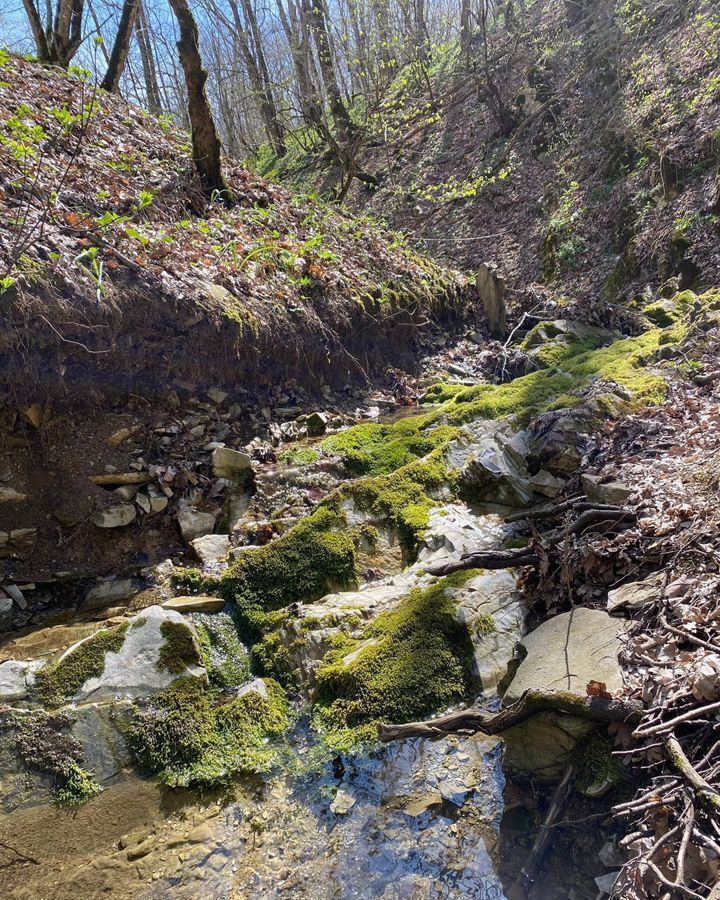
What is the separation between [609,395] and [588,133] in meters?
10.0

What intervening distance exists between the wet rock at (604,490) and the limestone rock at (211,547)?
3059 millimetres

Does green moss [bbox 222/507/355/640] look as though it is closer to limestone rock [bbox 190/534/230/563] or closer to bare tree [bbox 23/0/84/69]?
limestone rock [bbox 190/534/230/563]

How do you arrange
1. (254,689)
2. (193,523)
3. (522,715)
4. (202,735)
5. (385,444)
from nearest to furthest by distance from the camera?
(522,715)
(202,735)
(254,689)
(193,523)
(385,444)

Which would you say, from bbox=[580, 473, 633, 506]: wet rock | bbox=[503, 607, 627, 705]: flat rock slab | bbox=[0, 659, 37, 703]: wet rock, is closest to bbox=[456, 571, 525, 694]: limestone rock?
bbox=[503, 607, 627, 705]: flat rock slab

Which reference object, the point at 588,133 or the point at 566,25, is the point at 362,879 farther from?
the point at 566,25

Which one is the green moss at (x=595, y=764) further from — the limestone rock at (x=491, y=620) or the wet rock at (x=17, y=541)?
the wet rock at (x=17, y=541)

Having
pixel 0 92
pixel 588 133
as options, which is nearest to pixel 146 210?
pixel 0 92

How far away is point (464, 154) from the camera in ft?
51.6

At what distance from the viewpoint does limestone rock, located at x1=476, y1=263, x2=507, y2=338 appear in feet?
34.7

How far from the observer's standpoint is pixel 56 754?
3.23 metres

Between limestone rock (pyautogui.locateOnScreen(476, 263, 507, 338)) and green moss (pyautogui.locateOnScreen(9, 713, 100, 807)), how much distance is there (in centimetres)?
907

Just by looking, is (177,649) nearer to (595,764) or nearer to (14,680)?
(14,680)

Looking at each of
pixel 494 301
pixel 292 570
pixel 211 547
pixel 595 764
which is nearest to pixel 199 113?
pixel 494 301

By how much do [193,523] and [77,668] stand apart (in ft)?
6.71
